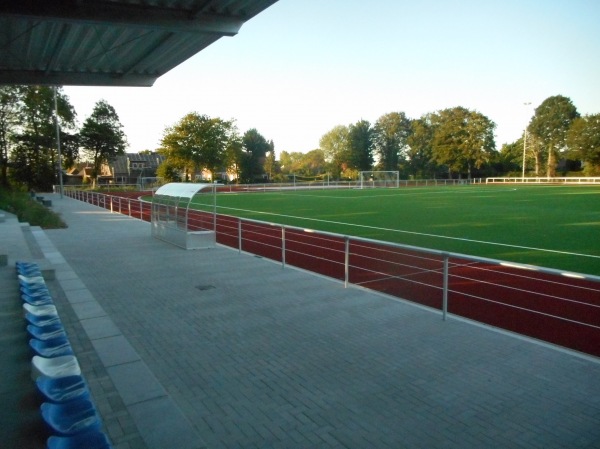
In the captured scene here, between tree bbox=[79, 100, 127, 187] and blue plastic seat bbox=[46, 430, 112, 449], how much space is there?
76741mm

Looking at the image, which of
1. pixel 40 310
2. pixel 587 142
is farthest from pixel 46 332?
pixel 587 142

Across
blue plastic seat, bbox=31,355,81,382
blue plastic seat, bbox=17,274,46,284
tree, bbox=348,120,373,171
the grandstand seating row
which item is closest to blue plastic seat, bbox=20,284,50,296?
blue plastic seat, bbox=17,274,46,284

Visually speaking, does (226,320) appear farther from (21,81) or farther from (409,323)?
(21,81)

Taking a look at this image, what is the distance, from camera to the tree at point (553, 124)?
92.3m

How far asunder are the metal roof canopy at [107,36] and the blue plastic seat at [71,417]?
18.5ft

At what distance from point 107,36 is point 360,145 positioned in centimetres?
8844

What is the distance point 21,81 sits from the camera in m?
11.6

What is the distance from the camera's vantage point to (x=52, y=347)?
483 cm

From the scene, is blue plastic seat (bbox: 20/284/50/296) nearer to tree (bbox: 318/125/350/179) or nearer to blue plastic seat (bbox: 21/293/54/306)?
blue plastic seat (bbox: 21/293/54/306)

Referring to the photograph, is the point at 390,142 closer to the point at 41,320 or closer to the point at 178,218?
the point at 178,218

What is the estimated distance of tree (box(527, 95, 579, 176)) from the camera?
9231 centimetres

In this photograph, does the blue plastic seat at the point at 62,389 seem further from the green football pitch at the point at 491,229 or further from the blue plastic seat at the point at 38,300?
the green football pitch at the point at 491,229

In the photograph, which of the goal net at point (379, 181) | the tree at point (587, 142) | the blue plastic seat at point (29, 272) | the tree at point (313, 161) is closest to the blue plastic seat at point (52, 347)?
the blue plastic seat at point (29, 272)

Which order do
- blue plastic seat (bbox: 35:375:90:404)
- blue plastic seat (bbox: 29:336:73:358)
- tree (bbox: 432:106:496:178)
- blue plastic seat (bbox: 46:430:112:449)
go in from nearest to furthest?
blue plastic seat (bbox: 46:430:112:449) → blue plastic seat (bbox: 35:375:90:404) → blue plastic seat (bbox: 29:336:73:358) → tree (bbox: 432:106:496:178)
